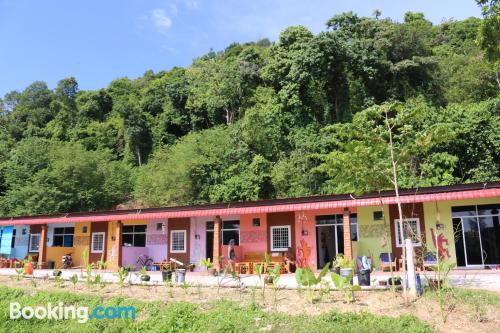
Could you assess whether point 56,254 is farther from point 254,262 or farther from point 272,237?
point 272,237

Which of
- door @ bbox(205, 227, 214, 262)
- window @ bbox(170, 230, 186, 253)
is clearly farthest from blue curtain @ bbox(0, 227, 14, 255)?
door @ bbox(205, 227, 214, 262)

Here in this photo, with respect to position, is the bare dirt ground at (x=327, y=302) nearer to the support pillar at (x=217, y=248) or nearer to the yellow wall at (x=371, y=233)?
the support pillar at (x=217, y=248)

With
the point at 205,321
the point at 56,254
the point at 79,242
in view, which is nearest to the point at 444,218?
the point at 205,321

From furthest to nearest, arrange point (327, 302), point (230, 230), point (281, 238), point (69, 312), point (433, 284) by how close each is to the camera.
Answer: point (230, 230), point (281, 238), point (69, 312), point (433, 284), point (327, 302)

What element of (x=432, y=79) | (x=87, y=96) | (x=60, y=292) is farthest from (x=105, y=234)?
(x=87, y=96)

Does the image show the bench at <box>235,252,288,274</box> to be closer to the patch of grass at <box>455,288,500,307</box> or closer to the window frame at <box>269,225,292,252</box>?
the window frame at <box>269,225,292,252</box>

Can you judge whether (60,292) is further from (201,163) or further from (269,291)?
(201,163)

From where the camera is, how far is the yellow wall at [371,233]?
663 inches

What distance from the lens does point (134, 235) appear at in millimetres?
22656

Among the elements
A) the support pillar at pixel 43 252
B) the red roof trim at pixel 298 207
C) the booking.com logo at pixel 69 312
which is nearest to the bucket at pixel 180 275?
the booking.com logo at pixel 69 312

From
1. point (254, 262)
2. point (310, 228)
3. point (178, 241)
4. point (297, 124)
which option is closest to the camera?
point (254, 262)

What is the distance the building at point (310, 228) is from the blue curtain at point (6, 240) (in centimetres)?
138

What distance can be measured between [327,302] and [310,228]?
343 inches

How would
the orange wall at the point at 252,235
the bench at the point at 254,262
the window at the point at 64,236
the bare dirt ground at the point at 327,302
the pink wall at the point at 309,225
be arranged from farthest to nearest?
the window at the point at 64,236, the orange wall at the point at 252,235, the pink wall at the point at 309,225, the bench at the point at 254,262, the bare dirt ground at the point at 327,302
